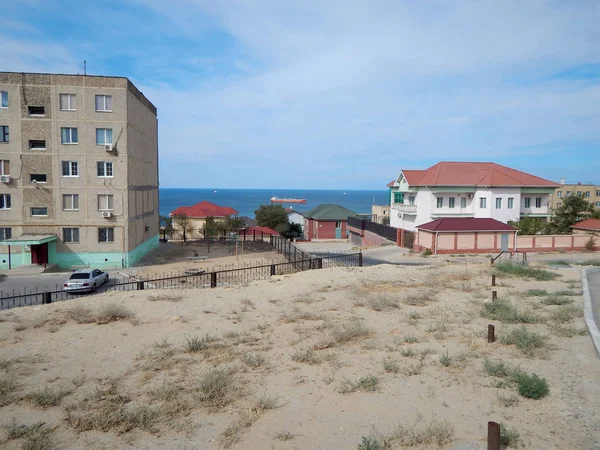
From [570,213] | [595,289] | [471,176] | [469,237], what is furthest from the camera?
[471,176]

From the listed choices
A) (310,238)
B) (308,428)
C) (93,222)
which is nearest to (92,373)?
(308,428)

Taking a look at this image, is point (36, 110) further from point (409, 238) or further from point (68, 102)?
point (409, 238)

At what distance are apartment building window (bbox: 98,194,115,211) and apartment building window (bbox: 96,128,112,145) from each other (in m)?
3.87

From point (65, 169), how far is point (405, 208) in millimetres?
32550

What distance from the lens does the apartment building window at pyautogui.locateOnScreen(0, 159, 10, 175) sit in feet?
112

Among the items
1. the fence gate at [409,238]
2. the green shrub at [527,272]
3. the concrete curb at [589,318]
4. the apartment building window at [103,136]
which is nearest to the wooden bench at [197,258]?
the apartment building window at [103,136]

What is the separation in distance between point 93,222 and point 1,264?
6870 mm

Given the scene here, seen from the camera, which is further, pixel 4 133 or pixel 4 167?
pixel 4 167

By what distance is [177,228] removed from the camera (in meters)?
52.8

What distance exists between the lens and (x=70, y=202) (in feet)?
115

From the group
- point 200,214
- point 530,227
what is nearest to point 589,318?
point 530,227

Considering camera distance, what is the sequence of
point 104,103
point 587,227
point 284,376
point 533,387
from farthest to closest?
1. point 587,227
2. point 104,103
3. point 284,376
4. point 533,387

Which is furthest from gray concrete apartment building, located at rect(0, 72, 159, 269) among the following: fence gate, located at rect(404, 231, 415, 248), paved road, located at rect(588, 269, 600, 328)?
paved road, located at rect(588, 269, 600, 328)

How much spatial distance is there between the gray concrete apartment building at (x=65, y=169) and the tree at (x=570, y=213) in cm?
3998
